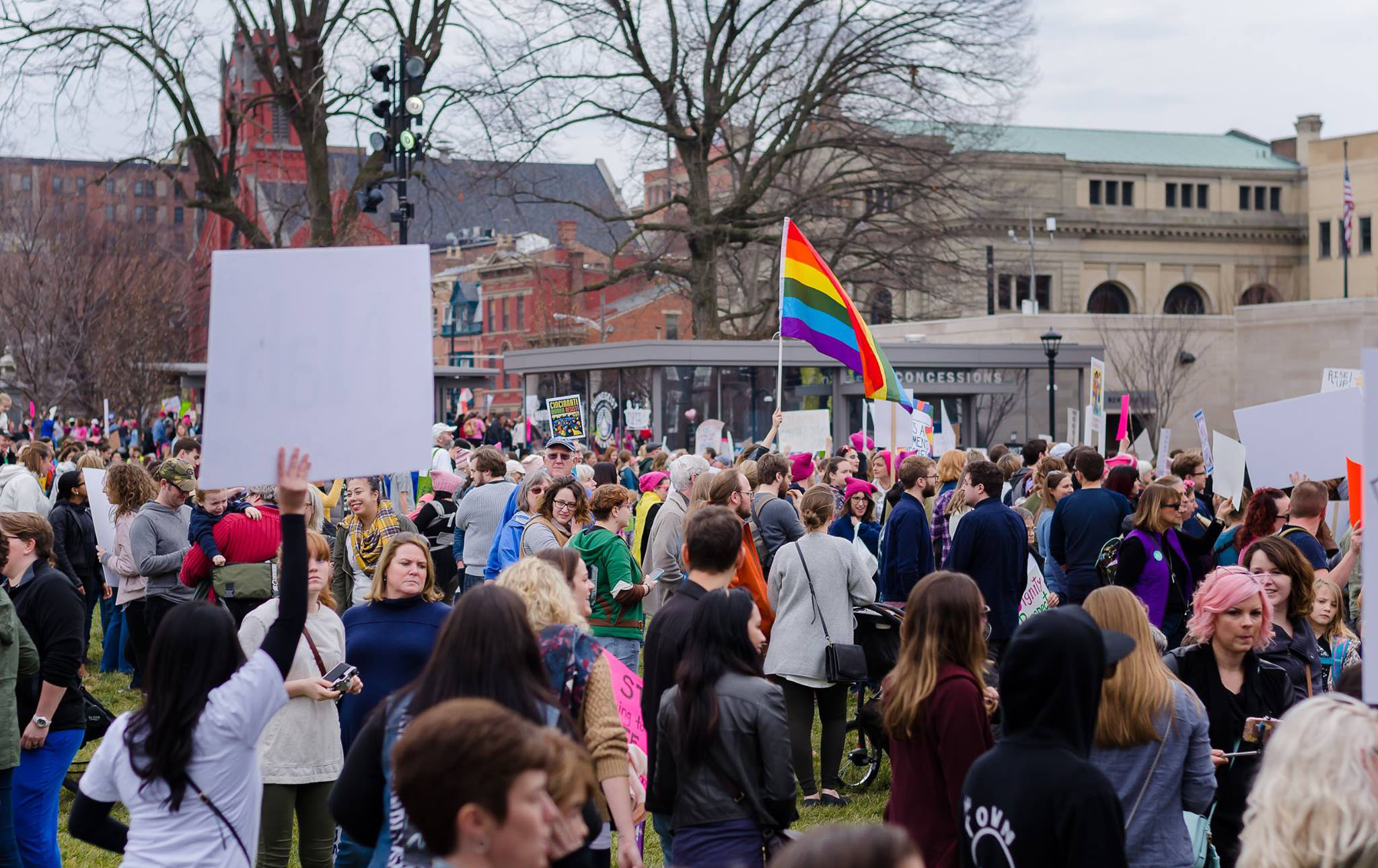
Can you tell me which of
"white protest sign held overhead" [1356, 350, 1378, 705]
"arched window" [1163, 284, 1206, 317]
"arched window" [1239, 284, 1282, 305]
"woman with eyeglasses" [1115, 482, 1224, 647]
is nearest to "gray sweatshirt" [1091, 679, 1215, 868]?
"white protest sign held overhead" [1356, 350, 1378, 705]

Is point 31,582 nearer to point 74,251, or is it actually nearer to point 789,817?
point 789,817

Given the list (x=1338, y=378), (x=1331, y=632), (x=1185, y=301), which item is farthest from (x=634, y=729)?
(x=1185, y=301)

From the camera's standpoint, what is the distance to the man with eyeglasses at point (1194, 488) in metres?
11.4

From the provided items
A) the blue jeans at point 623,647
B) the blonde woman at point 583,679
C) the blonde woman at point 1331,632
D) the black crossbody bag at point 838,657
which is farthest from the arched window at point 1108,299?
the blonde woman at point 583,679

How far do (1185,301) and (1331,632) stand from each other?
8099 centimetres

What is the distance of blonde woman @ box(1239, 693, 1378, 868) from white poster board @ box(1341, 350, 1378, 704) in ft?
0.87

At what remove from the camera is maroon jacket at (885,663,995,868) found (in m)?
4.59

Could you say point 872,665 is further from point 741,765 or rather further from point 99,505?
point 99,505

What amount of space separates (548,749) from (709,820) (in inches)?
89.8

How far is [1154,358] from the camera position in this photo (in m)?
50.9

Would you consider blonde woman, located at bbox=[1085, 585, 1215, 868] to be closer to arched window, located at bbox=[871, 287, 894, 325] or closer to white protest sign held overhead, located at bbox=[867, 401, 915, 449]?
white protest sign held overhead, located at bbox=[867, 401, 915, 449]

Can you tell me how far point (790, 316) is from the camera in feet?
46.9

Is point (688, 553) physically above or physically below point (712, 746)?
above

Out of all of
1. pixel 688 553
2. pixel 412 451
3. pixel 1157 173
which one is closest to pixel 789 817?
pixel 688 553
